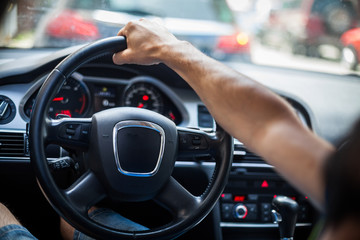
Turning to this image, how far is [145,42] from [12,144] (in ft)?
2.63

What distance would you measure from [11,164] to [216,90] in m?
1.05

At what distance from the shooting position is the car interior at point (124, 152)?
128cm

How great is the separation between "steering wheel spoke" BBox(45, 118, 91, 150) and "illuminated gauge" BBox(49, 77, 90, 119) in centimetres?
59

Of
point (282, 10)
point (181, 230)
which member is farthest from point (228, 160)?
point (282, 10)

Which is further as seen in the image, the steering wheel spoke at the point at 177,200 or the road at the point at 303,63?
the road at the point at 303,63

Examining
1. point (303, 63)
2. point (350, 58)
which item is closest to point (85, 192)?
point (350, 58)

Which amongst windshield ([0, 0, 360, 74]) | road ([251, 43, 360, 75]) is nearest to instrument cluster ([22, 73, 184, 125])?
windshield ([0, 0, 360, 74])

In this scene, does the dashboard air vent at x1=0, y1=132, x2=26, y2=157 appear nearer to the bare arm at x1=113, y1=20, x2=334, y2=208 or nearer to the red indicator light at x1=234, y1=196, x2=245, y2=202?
the bare arm at x1=113, y1=20, x2=334, y2=208

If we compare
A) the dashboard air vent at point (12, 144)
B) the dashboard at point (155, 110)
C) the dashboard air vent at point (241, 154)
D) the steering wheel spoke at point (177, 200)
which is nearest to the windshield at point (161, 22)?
the dashboard at point (155, 110)

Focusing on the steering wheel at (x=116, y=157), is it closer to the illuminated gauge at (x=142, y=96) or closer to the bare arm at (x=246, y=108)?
the bare arm at (x=246, y=108)

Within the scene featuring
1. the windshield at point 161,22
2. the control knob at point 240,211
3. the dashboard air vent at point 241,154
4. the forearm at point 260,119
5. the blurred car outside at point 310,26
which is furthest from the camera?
the blurred car outside at point 310,26

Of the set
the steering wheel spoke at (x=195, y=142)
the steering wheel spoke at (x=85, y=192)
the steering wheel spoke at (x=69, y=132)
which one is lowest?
the steering wheel spoke at (x=85, y=192)

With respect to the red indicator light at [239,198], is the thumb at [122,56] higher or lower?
higher

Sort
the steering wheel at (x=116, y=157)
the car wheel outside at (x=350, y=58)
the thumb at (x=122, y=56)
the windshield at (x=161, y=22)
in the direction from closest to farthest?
1. the steering wheel at (x=116, y=157)
2. the thumb at (x=122, y=56)
3. the windshield at (x=161, y=22)
4. the car wheel outside at (x=350, y=58)
